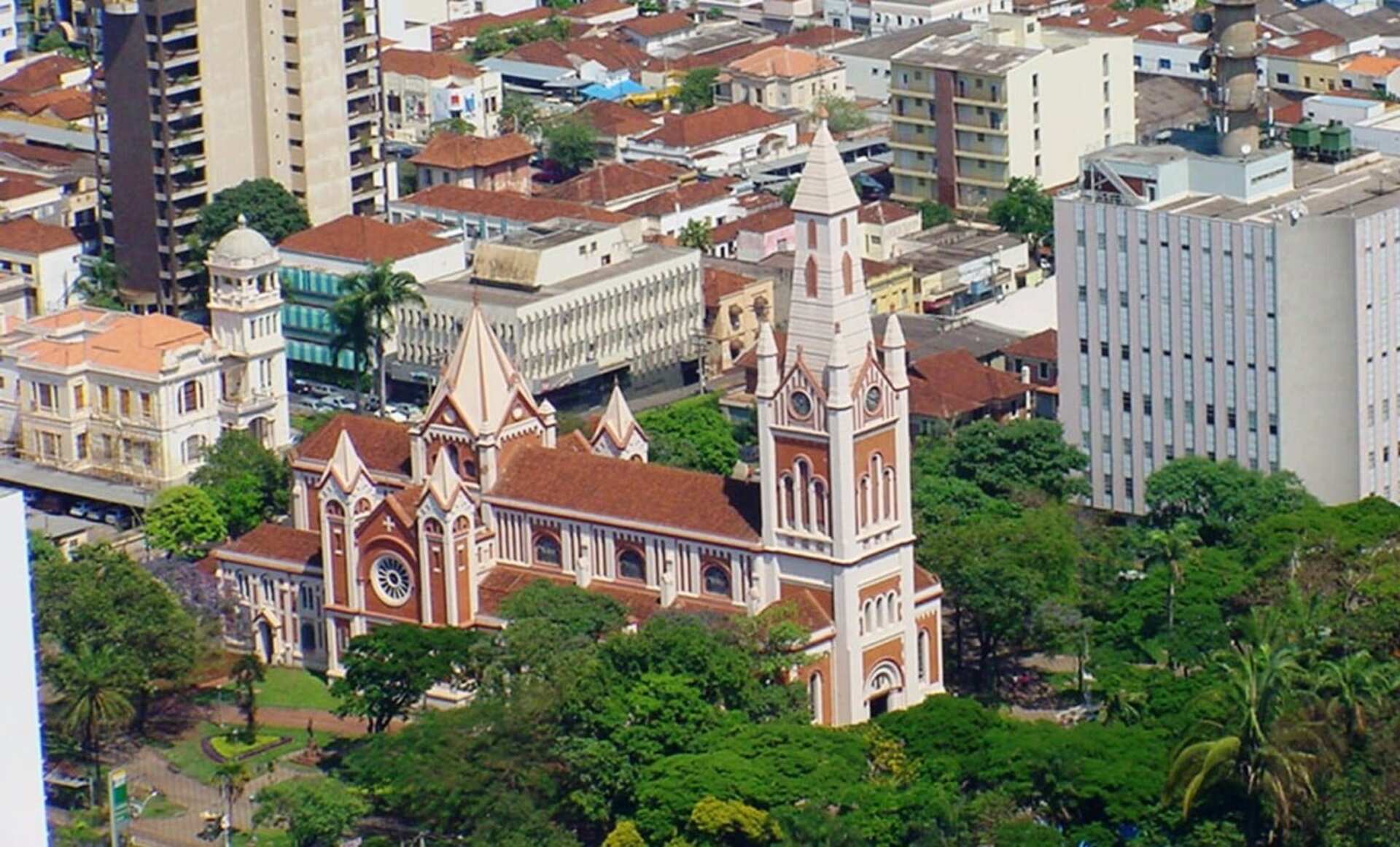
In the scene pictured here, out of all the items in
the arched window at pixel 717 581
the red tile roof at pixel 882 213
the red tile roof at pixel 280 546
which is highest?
the red tile roof at pixel 882 213

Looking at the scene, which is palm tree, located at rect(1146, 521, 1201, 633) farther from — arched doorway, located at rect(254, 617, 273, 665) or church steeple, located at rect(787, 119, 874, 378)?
arched doorway, located at rect(254, 617, 273, 665)

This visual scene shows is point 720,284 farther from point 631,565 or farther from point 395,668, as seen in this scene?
point 395,668

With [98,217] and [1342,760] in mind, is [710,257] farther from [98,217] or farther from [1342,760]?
[1342,760]

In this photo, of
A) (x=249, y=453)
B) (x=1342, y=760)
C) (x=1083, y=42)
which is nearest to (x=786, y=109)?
(x=1083, y=42)

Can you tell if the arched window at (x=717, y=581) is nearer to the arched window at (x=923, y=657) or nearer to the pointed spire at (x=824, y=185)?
the arched window at (x=923, y=657)

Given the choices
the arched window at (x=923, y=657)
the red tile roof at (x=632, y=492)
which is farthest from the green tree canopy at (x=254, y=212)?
the arched window at (x=923, y=657)

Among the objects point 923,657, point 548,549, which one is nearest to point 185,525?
point 548,549
